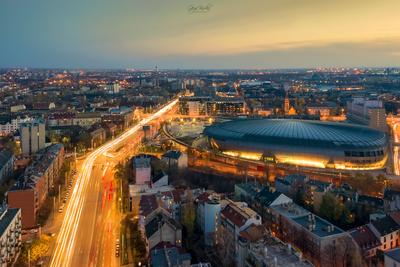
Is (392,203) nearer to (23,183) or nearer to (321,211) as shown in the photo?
(321,211)

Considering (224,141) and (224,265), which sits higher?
(224,141)

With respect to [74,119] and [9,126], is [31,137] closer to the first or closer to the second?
[9,126]

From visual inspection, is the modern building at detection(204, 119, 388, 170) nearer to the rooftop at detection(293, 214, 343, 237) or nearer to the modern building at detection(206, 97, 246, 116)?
the rooftop at detection(293, 214, 343, 237)

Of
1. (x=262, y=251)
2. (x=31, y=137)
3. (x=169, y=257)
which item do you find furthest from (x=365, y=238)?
(x=31, y=137)

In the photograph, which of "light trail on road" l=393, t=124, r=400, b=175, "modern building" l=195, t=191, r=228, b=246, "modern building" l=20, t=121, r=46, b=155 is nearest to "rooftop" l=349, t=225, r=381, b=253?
"modern building" l=195, t=191, r=228, b=246

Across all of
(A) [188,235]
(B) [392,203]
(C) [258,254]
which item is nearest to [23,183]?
(A) [188,235]

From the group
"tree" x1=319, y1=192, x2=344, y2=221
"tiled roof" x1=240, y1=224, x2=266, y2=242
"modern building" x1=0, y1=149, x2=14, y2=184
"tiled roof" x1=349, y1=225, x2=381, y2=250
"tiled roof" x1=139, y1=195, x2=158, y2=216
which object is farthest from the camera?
"modern building" x1=0, y1=149, x2=14, y2=184
